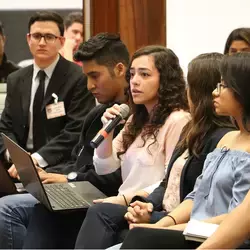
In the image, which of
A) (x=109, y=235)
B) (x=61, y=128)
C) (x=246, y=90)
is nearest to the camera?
(x=246, y=90)

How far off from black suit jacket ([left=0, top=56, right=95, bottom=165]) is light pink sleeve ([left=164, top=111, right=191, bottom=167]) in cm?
107

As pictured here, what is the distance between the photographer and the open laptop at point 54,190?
2.77 metres

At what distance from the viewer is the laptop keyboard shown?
282 centimetres

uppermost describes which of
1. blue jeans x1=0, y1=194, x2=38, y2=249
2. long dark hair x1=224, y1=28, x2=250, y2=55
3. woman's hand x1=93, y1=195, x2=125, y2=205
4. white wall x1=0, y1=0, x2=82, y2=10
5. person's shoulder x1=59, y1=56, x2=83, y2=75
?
white wall x1=0, y1=0, x2=82, y2=10

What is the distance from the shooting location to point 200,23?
4.22m

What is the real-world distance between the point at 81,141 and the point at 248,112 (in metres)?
1.28

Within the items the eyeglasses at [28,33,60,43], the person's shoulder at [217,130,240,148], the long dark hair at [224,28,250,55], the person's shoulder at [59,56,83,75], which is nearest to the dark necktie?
the person's shoulder at [59,56,83,75]

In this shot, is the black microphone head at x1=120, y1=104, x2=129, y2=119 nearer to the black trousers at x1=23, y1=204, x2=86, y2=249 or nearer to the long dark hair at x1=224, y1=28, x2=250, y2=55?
the black trousers at x1=23, y1=204, x2=86, y2=249

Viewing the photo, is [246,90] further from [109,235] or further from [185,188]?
[109,235]

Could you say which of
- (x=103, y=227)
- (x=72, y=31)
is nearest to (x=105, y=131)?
(x=103, y=227)

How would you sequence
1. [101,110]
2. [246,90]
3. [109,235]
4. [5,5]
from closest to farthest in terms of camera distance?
[246,90] → [109,235] → [101,110] → [5,5]

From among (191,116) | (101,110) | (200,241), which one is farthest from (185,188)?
(101,110)

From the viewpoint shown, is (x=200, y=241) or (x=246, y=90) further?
(x=246, y=90)

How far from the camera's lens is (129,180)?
2957 millimetres
